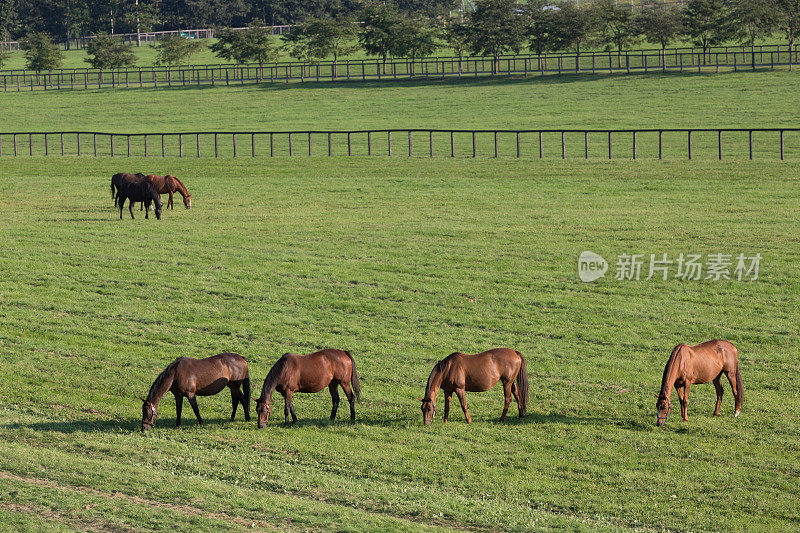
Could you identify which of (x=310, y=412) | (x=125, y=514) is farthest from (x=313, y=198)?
(x=125, y=514)

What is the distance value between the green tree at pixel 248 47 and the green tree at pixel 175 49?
5.54 m

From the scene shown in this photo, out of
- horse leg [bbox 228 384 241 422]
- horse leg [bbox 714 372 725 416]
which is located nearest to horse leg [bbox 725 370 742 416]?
horse leg [bbox 714 372 725 416]

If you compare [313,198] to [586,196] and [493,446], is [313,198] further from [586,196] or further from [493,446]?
[493,446]

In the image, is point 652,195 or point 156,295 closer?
point 156,295

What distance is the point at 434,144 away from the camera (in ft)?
182

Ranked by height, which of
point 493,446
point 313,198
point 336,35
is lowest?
point 493,446

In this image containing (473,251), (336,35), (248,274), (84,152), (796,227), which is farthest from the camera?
(336,35)

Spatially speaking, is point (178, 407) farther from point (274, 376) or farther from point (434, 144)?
point (434, 144)

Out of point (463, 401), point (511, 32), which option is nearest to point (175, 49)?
point (511, 32)

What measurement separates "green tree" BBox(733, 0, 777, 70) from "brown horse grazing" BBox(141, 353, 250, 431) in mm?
77208

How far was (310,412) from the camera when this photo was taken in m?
13.8

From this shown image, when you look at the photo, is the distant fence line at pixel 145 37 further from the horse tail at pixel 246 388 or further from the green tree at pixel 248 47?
the horse tail at pixel 246 388

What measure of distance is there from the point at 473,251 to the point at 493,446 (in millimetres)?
12782

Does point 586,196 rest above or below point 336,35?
below
